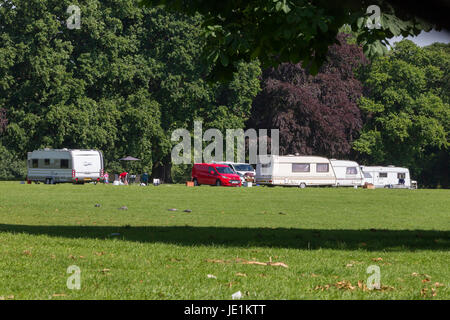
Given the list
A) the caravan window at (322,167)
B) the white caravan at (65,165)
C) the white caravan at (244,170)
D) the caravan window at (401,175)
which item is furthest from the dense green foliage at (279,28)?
the caravan window at (401,175)

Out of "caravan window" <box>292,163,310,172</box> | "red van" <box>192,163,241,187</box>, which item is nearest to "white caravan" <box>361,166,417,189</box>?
"caravan window" <box>292,163,310,172</box>

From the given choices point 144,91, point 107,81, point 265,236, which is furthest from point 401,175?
point 265,236

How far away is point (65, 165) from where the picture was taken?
56.6 metres

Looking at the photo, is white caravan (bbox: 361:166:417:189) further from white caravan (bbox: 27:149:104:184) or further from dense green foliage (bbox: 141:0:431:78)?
dense green foliage (bbox: 141:0:431:78)

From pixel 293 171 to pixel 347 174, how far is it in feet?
20.4

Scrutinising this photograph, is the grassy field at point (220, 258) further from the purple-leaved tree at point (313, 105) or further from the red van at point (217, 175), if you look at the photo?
the purple-leaved tree at point (313, 105)

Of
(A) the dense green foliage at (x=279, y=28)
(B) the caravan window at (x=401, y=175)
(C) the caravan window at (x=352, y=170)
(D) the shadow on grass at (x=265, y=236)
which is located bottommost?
(D) the shadow on grass at (x=265, y=236)

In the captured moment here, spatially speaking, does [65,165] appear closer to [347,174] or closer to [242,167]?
[242,167]

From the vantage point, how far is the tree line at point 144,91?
57.8m

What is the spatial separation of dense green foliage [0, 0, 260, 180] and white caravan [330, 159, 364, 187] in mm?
9304

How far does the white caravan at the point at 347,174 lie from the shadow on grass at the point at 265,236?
1882 inches

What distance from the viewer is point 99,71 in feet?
198
